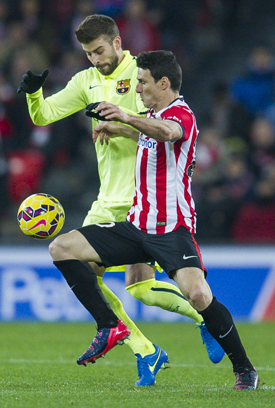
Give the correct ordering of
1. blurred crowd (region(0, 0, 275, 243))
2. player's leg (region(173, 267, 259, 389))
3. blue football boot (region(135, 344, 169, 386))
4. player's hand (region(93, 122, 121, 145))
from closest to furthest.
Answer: player's leg (region(173, 267, 259, 389)), player's hand (region(93, 122, 121, 145)), blue football boot (region(135, 344, 169, 386)), blurred crowd (region(0, 0, 275, 243))

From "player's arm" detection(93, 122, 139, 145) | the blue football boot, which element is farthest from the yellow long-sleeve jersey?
the blue football boot

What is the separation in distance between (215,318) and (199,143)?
22.2 ft

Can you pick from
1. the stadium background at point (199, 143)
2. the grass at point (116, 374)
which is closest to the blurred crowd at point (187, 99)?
the stadium background at point (199, 143)

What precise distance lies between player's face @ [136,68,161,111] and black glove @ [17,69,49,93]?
75 centimetres

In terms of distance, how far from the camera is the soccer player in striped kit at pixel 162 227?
4.34 metres

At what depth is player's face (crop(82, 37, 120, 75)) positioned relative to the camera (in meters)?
4.95

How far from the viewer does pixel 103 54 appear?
500cm

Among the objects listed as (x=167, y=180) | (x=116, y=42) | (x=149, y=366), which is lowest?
(x=149, y=366)

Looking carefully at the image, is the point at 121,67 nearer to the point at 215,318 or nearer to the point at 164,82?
the point at 164,82

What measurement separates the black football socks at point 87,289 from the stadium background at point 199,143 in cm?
502

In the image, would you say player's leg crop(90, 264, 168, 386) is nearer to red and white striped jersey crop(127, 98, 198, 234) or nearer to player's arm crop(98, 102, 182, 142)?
red and white striped jersey crop(127, 98, 198, 234)

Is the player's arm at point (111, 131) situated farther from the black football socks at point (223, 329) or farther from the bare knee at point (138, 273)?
the black football socks at point (223, 329)

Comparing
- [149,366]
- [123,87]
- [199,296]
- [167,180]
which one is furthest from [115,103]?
[149,366]

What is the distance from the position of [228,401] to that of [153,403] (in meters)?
0.45
